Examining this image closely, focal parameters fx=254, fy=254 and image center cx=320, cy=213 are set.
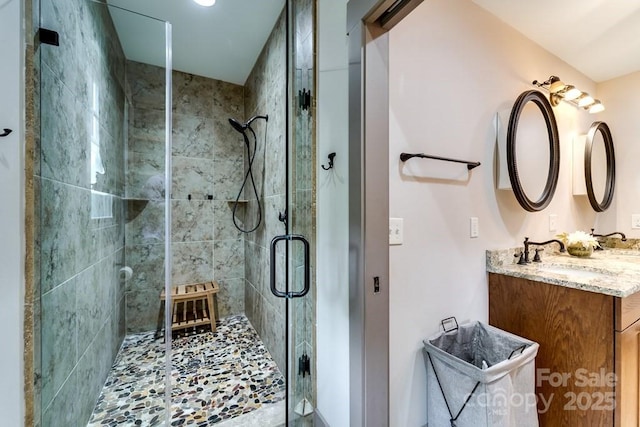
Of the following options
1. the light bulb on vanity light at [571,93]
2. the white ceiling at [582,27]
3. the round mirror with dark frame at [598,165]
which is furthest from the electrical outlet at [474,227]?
the round mirror with dark frame at [598,165]

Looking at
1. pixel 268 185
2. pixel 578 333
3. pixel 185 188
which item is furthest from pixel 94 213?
pixel 578 333

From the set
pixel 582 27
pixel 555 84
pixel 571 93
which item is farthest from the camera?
pixel 571 93

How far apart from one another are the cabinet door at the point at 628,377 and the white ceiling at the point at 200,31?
8.37 ft

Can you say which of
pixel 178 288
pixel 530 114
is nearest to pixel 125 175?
pixel 178 288

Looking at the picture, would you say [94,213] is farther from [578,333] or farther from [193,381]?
[578,333]

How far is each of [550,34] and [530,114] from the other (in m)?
0.58

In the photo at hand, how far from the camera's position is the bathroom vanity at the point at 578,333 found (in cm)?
109

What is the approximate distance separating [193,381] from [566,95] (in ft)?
11.1

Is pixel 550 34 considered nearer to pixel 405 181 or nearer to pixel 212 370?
pixel 405 181

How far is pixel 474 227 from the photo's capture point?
4.66 ft

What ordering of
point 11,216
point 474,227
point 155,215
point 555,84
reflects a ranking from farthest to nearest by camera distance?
point 155,215 < point 555,84 < point 474,227 < point 11,216

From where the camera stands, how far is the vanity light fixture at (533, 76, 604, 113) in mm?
1773

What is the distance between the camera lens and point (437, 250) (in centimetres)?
129

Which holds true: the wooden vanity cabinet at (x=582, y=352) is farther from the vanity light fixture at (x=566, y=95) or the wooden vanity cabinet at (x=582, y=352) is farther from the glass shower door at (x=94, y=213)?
the glass shower door at (x=94, y=213)
